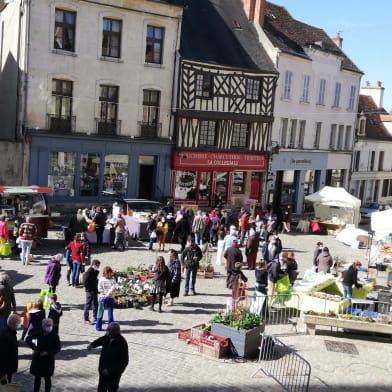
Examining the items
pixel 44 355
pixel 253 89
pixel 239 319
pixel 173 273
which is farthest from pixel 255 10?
pixel 44 355

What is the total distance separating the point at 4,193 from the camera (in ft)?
60.4

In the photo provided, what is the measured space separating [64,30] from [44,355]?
1899 cm

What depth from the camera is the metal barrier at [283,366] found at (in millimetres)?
9975

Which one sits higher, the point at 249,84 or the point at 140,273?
the point at 249,84

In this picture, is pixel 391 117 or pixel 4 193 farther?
pixel 391 117

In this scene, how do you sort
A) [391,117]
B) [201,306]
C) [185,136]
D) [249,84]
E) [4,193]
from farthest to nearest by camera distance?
1. [391,117]
2. [249,84]
3. [185,136]
4. [4,193]
5. [201,306]

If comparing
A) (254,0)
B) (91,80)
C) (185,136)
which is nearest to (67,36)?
(91,80)

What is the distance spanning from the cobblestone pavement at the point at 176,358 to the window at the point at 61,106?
10.4m

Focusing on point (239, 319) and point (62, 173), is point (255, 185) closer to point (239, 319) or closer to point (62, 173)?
point (62, 173)

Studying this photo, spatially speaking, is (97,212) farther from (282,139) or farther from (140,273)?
(282,139)

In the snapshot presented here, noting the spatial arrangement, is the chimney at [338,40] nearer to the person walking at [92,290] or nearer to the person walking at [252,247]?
the person walking at [252,247]

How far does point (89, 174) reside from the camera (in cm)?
2594

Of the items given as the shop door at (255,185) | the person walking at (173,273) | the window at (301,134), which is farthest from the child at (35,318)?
the window at (301,134)

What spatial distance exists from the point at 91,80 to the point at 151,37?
387cm
